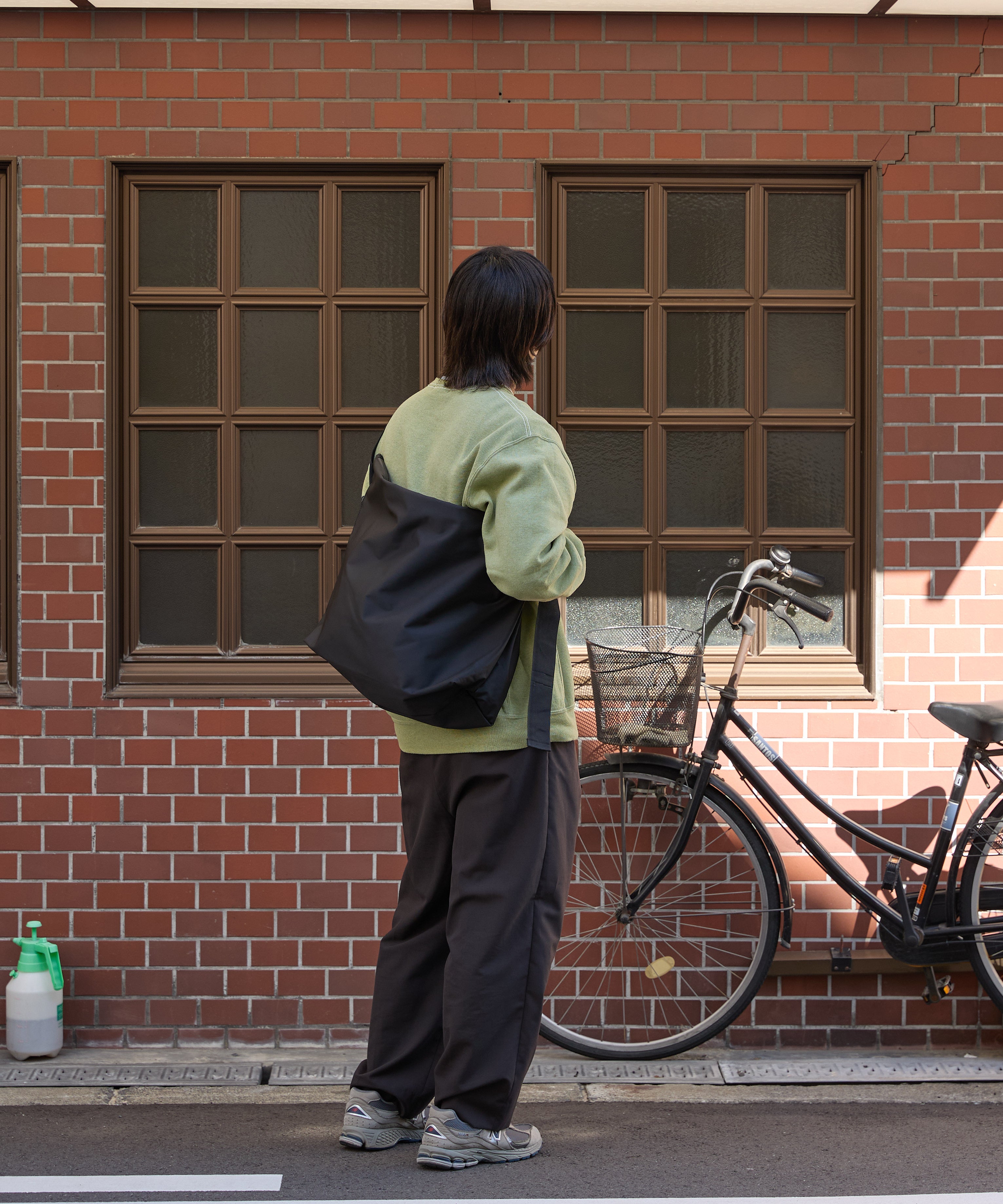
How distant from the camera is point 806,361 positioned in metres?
4.31

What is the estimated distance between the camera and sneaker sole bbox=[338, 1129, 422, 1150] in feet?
10.3

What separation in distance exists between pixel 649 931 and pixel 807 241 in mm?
2373

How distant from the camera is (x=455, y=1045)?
297 centimetres

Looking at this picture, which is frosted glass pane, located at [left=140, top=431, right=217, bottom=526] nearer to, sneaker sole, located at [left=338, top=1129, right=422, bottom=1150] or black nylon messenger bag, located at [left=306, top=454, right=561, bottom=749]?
black nylon messenger bag, located at [left=306, top=454, right=561, bottom=749]

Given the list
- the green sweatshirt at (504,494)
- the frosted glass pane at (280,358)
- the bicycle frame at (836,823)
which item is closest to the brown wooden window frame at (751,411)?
the bicycle frame at (836,823)

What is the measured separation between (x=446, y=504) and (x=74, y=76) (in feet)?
7.52

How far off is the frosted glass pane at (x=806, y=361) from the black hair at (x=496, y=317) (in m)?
1.51

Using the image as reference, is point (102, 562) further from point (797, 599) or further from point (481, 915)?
point (797, 599)

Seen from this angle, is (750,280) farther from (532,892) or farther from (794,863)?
(532,892)

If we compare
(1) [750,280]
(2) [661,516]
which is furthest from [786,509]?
(1) [750,280]

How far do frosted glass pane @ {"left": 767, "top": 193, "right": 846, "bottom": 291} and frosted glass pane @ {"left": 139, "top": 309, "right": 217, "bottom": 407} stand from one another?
1919 mm

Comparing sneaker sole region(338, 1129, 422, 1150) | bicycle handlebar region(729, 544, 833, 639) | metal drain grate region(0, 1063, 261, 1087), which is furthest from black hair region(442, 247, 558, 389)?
metal drain grate region(0, 1063, 261, 1087)

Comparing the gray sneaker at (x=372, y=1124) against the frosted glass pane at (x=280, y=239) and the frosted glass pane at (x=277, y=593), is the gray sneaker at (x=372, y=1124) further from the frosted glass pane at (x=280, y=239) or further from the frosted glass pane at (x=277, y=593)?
the frosted glass pane at (x=280, y=239)

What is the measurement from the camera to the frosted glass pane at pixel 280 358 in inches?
168
